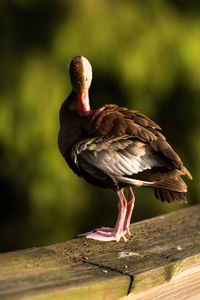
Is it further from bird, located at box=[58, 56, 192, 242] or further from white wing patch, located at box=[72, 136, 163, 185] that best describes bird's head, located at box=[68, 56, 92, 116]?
white wing patch, located at box=[72, 136, 163, 185]

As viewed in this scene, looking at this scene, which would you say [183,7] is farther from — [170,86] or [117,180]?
[117,180]

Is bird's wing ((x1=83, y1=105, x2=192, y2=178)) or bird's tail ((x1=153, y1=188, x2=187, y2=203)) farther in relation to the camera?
bird's tail ((x1=153, y1=188, x2=187, y2=203))

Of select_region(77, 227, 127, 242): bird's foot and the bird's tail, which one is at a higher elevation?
the bird's tail

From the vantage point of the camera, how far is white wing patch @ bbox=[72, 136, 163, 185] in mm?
2047

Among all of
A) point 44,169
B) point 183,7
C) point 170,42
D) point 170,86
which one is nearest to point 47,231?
point 44,169

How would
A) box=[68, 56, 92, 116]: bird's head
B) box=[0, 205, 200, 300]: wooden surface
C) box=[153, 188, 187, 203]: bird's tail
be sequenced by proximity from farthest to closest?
box=[153, 188, 187, 203]: bird's tail → box=[68, 56, 92, 116]: bird's head → box=[0, 205, 200, 300]: wooden surface

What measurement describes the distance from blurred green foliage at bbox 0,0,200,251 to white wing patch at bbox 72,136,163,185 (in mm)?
2238

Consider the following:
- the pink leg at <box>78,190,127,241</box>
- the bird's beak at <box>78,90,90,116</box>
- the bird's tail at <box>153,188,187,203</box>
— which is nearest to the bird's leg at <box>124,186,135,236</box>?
the pink leg at <box>78,190,127,241</box>

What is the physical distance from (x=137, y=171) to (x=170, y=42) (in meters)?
2.79

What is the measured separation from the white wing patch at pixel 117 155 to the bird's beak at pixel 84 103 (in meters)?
0.13

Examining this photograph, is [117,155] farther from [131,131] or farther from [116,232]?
[116,232]

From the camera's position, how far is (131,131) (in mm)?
2020

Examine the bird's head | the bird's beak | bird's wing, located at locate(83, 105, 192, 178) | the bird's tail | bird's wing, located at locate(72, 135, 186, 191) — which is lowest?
the bird's tail

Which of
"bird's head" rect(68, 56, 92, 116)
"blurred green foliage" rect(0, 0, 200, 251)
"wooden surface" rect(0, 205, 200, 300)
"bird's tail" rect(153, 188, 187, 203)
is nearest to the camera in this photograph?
"wooden surface" rect(0, 205, 200, 300)
